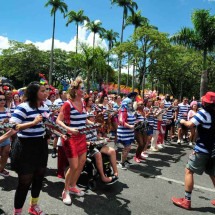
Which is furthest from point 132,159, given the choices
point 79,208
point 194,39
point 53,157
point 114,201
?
point 194,39

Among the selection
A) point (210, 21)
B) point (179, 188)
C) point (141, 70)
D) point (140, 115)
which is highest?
point (210, 21)

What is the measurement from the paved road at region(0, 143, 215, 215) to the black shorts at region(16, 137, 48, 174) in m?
0.74

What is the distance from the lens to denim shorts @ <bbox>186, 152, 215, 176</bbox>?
4.32 m

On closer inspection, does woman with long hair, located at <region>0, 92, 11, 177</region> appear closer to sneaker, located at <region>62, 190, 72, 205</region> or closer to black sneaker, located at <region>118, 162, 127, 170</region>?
sneaker, located at <region>62, 190, 72, 205</region>

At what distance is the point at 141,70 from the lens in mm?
26484

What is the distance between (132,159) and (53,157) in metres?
2.21

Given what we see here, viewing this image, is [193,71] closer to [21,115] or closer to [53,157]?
[53,157]

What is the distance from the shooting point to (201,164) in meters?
4.33

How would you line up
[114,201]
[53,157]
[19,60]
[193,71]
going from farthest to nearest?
1. [19,60]
2. [193,71]
3. [53,157]
4. [114,201]

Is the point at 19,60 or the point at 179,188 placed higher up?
the point at 19,60

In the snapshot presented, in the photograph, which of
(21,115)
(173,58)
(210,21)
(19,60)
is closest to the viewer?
(21,115)

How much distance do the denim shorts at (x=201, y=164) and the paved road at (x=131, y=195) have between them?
2.15ft

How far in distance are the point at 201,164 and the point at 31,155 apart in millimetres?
2634

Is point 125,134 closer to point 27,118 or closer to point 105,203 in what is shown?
point 105,203
